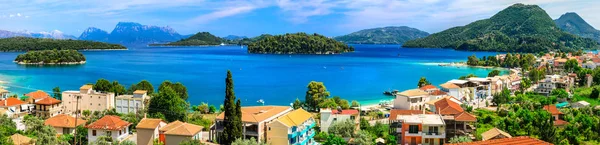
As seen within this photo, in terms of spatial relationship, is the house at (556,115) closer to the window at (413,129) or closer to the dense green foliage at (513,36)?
the window at (413,129)

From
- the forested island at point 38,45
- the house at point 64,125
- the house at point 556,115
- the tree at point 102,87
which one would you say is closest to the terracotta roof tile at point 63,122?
the house at point 64,125

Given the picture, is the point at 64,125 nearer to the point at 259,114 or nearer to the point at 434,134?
the point at 259,114

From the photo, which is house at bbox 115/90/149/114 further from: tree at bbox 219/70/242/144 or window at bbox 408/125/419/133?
window at bbox 408/125/419/133

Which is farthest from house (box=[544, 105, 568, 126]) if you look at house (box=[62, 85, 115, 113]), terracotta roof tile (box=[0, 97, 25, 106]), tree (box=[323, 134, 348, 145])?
terracotta roof tile (box=[0, 97, 25, 106])

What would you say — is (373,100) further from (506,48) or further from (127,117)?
(506,48)

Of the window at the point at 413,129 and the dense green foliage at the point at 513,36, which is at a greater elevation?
the dense green foliage at the point at 513,36

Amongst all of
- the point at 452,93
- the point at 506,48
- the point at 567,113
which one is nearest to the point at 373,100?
the point at 452,93
